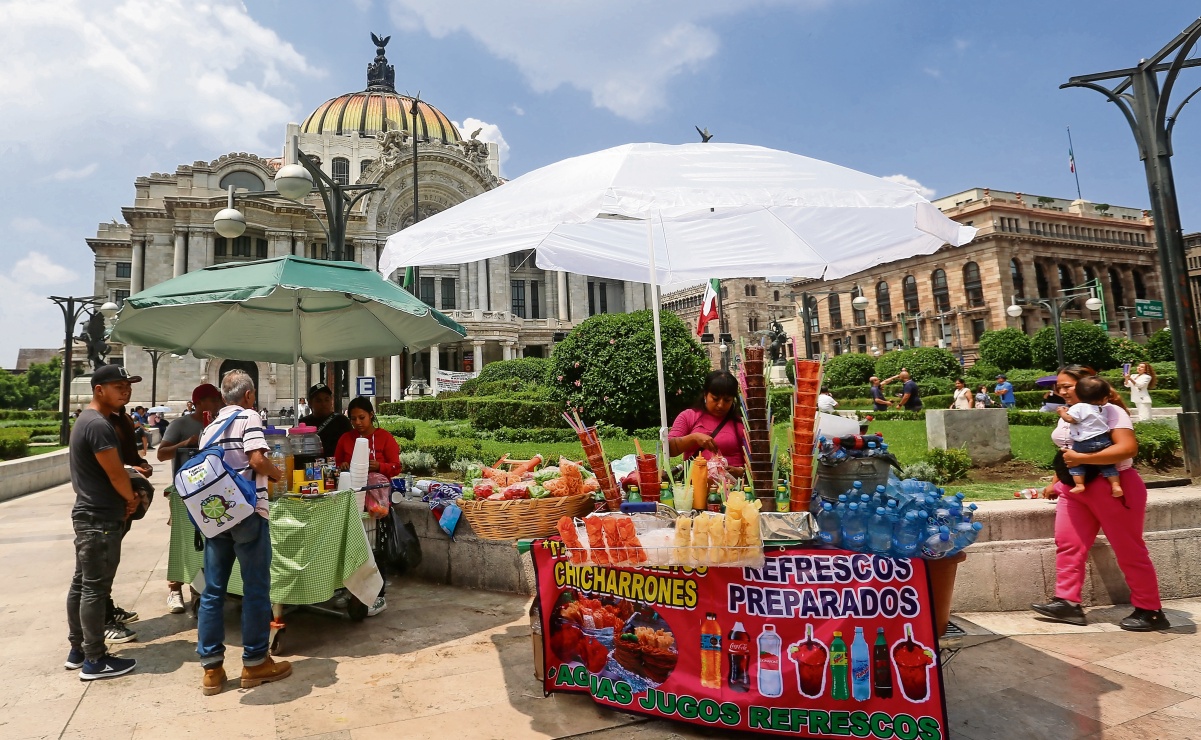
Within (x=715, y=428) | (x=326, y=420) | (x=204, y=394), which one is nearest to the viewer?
(x=715, y=428)

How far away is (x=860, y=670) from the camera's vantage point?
2.88m

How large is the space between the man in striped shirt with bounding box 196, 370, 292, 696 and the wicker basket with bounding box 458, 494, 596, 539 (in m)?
1.25

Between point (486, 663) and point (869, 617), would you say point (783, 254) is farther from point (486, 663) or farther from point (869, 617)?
point (486, 663)

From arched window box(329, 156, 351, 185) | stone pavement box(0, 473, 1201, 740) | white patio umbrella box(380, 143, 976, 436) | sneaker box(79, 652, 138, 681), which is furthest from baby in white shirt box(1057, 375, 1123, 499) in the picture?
arched window box(329, 156, 351, 185)

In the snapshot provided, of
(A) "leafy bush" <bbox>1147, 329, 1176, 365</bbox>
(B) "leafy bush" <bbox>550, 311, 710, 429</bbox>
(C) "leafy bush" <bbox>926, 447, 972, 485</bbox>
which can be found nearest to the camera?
(C) "leafy bush" <bbox>926, 447, 972, 485</bbox>

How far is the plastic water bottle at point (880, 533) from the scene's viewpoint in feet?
9.53

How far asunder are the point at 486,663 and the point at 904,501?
271 centimetres

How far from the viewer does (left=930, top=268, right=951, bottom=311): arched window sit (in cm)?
6188

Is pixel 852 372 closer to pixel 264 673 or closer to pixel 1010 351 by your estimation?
pixel 1010 351

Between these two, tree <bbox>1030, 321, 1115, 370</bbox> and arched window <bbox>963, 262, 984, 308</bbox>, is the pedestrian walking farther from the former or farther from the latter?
arched window <bbox>963, 262, 984, 308</bbox>

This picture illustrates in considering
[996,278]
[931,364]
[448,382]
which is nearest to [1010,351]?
[931,364]

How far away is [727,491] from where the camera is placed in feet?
11.6

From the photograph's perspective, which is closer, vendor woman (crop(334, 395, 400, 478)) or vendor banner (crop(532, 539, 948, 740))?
vendor banner (crop(532, 539, 948, 740))

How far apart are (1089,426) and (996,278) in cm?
6279
